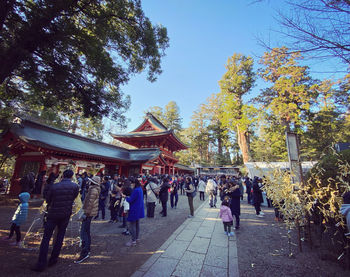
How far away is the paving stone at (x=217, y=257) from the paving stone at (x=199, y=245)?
0.12 m

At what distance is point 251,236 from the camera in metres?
4.53

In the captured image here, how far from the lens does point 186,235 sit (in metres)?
4.50

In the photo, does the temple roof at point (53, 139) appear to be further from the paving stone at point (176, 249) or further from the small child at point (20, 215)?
the paving stone at point (176, 249)

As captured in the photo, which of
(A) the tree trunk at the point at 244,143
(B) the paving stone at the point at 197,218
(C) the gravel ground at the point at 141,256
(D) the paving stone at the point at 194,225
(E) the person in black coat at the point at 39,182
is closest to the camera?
(C) the gravel ground at the point at 141,256

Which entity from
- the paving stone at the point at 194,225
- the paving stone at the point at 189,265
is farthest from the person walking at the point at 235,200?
the paving stone at the point at 189,265

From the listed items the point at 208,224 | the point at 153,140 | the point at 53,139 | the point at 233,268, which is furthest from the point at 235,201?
the point at 153,140

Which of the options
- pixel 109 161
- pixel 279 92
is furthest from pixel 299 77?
pixel 109 161

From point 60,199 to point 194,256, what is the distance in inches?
117

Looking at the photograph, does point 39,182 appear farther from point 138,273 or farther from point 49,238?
point 138,273

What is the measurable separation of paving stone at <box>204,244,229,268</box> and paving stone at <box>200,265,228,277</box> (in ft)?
0.35

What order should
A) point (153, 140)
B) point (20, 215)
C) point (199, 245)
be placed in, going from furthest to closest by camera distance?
point (153, 140), point (199, 245), point (20, 215)

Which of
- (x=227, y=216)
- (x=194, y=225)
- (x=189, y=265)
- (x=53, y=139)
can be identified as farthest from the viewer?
(x=53, y=139)

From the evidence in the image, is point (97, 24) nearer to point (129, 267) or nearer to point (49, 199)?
point (49, 199)

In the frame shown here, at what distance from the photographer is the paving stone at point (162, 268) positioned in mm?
2691
